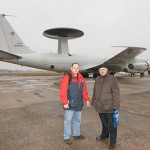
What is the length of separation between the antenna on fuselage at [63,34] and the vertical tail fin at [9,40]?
439 cm

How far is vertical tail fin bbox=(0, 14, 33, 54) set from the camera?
26047mm

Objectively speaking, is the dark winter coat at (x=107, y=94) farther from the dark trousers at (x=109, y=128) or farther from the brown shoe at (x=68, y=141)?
the brown shoe at (x=68, y=141)

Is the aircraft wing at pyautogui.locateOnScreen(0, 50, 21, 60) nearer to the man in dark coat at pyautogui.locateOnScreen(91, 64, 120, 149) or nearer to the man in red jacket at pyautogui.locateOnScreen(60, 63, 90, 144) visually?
the man in red jacket at pyautogui.locateOnScreen(60, 63, 90, 144)

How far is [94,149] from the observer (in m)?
4.10

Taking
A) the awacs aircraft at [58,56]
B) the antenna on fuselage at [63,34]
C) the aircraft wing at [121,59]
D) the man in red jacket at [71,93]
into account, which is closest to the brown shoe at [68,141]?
the man in red jacket at [71,93]

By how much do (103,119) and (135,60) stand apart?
29.3 metres

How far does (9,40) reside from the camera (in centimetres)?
2652

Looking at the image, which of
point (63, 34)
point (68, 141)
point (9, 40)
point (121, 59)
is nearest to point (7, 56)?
point (9, 40)

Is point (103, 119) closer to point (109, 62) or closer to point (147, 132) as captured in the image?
point (147, 132)

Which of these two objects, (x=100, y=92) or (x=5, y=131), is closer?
(x=100, y=92)

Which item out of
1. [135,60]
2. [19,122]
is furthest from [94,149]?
[135,60]

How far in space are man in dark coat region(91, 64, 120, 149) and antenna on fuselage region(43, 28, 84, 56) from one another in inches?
964

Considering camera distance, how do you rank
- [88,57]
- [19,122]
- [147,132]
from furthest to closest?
[88,57] < [19,122] < [147,132]

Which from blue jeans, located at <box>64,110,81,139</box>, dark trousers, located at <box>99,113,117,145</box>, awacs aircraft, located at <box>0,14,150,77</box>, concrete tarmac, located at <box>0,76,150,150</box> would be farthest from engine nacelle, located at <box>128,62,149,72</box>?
blue jeans, located at <box>64,110,81,139</box>
